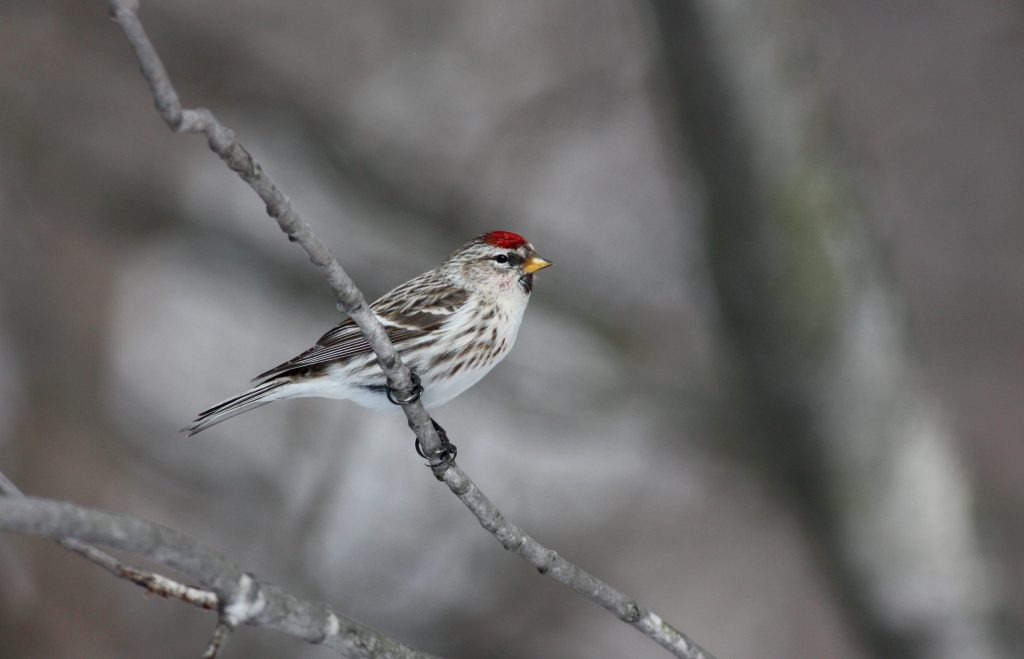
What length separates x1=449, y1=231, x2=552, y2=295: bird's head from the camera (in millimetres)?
2646

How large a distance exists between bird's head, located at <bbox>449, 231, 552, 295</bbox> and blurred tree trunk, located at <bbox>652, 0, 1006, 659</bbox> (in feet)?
3.59

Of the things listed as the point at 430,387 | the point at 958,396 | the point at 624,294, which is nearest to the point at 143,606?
the point at 624,294

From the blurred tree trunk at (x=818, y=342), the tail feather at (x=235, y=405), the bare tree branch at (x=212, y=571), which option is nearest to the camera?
the bare tree branch at (x=212, y=571)

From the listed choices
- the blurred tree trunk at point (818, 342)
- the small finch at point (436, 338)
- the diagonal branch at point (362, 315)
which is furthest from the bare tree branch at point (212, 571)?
the blurred tree trunk at point (818, 342)

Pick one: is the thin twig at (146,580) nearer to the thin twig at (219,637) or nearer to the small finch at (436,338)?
the thin twig at (219,637)

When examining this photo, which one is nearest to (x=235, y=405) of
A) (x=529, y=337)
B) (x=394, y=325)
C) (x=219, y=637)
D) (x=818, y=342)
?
(x=394, y=325)

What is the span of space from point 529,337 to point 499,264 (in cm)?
276

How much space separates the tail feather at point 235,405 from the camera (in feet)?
7.30

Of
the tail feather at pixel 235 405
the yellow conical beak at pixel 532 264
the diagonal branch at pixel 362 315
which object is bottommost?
the diagonal branch at pixel 362 315

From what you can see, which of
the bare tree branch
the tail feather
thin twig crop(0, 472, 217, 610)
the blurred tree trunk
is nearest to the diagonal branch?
the bare tree branch

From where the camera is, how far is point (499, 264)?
268 centimetres

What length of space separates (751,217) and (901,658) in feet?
6.32

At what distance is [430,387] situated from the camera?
2.50 meters

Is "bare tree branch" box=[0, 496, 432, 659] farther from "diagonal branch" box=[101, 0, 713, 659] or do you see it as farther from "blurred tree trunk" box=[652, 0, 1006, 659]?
"blurred tree trunk" box=[652, 0, 1006, 659]
